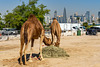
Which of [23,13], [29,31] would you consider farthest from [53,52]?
[23,13]

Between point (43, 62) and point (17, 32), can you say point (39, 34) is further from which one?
point (17, 32)

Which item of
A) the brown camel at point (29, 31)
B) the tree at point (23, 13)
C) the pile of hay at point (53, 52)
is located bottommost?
the pile of hay at point (53, 52)

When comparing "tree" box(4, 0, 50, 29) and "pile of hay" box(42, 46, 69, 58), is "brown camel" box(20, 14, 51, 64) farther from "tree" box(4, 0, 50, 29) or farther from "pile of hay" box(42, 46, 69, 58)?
"tree" box(4, 0, 50, 29)

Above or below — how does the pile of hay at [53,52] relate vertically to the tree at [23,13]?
below

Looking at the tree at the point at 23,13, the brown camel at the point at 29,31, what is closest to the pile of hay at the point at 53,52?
Result: the brown camel at the point at 29,31

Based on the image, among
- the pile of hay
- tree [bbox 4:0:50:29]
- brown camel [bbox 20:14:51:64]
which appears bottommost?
the pile of hay

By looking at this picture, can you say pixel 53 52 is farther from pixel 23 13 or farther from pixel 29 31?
pixel 23 13

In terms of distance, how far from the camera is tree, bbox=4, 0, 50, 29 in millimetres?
40888

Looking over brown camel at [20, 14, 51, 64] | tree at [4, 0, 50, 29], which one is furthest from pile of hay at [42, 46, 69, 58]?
tree at [4, 0, 50, 29]

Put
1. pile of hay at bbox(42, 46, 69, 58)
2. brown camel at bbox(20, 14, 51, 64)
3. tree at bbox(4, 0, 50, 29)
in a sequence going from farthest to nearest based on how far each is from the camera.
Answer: tree at bbox(4, 0, 50, 29), pile of hay at bbox(42, 46, 69, 58), brown camel at bbox(20, 14, 51, 64)

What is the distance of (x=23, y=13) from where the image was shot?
43.4m

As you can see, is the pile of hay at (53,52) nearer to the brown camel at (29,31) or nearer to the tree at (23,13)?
the brown camel at (29,31)

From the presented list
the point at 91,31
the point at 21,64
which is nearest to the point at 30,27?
the point at 21,64

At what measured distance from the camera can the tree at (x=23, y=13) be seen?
40888 millimetres
